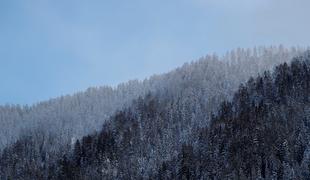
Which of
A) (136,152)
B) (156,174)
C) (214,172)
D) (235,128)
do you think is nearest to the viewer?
(214,172)

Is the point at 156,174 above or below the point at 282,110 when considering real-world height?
below

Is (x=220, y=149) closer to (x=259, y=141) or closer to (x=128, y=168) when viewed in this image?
(x=259, y=141)

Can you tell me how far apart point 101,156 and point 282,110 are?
200 feet

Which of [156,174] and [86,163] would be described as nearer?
[156,174]

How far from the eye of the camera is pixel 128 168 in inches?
6880

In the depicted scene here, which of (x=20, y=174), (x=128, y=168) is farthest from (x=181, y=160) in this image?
(x=20, y=174)

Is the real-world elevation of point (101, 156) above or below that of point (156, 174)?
above

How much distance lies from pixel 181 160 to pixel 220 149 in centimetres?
1119

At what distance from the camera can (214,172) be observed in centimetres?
14888

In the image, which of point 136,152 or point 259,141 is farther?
point 136,152

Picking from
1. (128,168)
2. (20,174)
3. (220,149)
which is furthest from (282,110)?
(20,174)

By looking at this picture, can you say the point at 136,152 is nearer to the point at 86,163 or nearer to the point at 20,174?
the point at 86,163

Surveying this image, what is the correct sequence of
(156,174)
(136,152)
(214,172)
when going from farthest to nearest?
1. (136,152)
2. (156,174)
3. (214,172)

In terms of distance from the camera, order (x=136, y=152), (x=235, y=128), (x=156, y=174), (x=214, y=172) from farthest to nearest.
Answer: (x=136, y=152) → (x=235, y=128) → (x=156, y=174) → (x=214, y=172)
